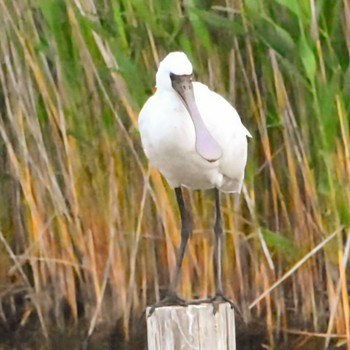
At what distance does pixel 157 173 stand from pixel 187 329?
119 centimetres

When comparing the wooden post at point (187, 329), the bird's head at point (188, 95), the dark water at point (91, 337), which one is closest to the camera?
the wooden post at point (187, 329)

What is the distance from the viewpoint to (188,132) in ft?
6.97

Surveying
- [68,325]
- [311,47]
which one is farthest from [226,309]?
[68,325]

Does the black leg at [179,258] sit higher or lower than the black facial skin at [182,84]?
lower

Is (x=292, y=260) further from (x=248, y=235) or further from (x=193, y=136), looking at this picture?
(x=193, y=136)

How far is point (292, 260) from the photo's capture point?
2.94m

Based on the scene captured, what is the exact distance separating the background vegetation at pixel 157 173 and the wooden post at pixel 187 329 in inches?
40.2

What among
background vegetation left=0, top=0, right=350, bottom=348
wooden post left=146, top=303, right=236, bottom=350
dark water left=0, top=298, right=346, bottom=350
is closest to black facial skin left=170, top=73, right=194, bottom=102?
wooden post left=146, top=303, right=236, bottom=350

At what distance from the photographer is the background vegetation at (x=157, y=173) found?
2.79 metres

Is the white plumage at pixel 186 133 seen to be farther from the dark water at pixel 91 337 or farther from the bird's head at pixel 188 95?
the dark water at pixel 91 337

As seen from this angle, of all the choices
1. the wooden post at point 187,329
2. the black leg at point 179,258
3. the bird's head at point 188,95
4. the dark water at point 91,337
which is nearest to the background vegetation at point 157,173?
the dark water at point 91,337

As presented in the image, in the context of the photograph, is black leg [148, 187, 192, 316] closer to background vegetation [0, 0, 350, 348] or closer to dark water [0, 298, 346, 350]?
background vegetation [0, 0, 350, 348]

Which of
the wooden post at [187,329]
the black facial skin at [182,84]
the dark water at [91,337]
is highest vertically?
the black facial skin at [182,84]

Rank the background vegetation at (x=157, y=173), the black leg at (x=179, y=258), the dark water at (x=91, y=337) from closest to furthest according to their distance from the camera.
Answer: the black leg at (x=179, y=258)
the background vegetation at (x=157, y=173)
the dark water at (x=91, y=337)
